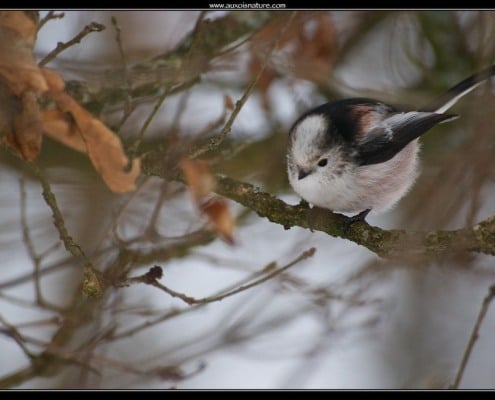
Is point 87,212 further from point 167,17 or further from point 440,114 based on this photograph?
point 440,114

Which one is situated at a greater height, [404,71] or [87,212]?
[404,71]

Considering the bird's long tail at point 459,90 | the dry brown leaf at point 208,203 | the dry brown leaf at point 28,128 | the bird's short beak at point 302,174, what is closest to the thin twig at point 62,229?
the dry brown leaf at point 28,128

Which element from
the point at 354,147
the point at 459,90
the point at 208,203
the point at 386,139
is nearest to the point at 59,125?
the point at 208,203

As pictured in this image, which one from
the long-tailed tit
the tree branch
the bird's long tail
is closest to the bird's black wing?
the long-tailed tit

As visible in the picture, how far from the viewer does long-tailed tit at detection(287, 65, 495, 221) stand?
2949 mm

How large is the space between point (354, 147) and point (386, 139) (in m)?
0.16

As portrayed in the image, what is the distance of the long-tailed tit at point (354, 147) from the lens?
295 cm

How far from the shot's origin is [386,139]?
3053 mm

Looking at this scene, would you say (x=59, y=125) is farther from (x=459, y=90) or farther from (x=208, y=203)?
(x=459, y=90)

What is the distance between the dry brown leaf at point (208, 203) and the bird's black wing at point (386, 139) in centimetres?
138

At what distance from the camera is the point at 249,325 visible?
10.00 ft

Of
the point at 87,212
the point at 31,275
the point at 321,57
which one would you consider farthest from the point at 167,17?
the point at 31,275
